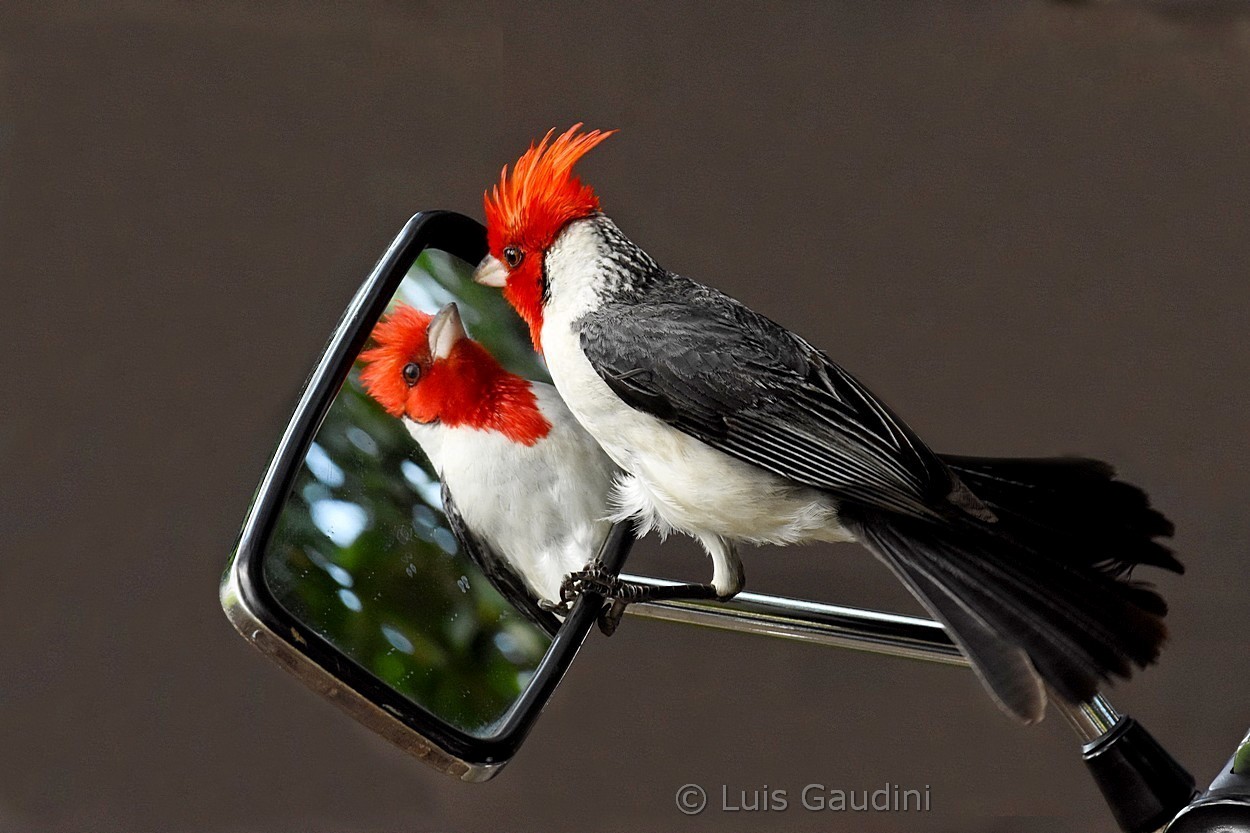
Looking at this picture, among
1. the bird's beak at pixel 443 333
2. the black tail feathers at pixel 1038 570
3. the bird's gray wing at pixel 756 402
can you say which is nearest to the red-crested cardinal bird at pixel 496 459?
the bird's beak at pixel 443 333

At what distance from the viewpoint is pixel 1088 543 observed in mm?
949

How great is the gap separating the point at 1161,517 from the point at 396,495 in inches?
27.8

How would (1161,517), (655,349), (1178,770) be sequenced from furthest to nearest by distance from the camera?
(655,349) → (1161,517) → (1178,770)

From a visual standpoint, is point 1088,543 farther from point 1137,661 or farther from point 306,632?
Answer: point 306,632

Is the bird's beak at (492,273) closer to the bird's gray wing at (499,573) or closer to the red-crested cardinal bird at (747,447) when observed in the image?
the red-crested cardinal bird at (747,447)

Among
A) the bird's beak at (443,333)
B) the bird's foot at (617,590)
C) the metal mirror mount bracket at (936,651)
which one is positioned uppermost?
the bird's beak at (443,333)

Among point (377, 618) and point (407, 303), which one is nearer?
point (377, 618)

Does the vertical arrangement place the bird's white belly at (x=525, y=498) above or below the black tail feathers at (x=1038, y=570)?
below

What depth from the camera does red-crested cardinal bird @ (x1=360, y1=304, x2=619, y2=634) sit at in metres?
1.14

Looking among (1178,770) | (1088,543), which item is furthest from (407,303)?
(1178,770)

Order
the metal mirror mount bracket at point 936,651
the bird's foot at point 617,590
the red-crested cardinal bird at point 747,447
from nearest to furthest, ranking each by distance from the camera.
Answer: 1. the metal mirror mount bracket at point 936,651
2. the red-crested cardinal bird at point 747,447
3. the bird's foot at point 617,590

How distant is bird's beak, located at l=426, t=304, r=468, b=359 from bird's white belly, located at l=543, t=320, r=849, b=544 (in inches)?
5.3

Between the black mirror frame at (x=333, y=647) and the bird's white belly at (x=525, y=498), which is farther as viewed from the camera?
the bird's white belly at (x=525, y=498)

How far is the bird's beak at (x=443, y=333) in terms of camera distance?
1.14m
